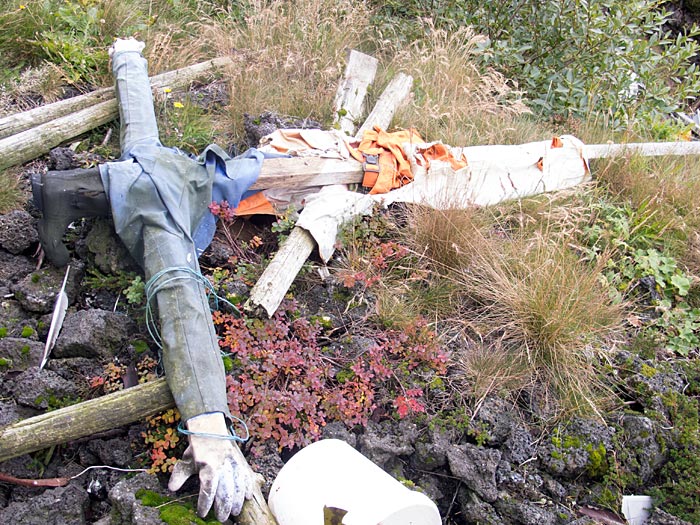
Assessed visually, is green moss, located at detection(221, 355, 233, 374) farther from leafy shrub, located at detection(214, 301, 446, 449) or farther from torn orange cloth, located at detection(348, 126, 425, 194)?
torn orange cloth, located at detection(348, 126, 425, 194)

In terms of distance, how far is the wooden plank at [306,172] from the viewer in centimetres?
384

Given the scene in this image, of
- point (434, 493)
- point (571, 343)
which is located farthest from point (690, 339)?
point (434, 493)

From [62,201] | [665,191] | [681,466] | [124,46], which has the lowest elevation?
[681,466]

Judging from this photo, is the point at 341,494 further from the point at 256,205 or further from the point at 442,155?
the point at 442,155

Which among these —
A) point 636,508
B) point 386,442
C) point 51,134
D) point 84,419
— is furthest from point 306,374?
point 51,134

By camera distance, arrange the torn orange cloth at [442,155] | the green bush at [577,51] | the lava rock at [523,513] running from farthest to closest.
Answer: the green bush at [577,51] < the torn orange cloth at [442,155] < the lava rock at [523,513]

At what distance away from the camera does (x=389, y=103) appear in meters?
4.93

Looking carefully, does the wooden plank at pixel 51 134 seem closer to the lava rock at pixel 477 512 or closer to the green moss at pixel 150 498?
the green moss at pixel 150 498

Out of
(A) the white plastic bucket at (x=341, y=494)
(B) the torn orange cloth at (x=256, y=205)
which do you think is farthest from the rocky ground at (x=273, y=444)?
(B) the torn orange cloth at (x=256, y=205)

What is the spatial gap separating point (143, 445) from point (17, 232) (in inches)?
61.2

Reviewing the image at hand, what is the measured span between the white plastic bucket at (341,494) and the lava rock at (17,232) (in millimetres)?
2110

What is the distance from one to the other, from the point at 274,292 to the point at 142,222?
0.79 m

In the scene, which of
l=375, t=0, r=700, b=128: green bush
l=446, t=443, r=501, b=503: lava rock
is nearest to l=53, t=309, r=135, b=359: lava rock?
l=446, t=443, r=501, b=503: lava rock

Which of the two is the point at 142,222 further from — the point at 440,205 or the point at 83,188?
the point at 440,205
